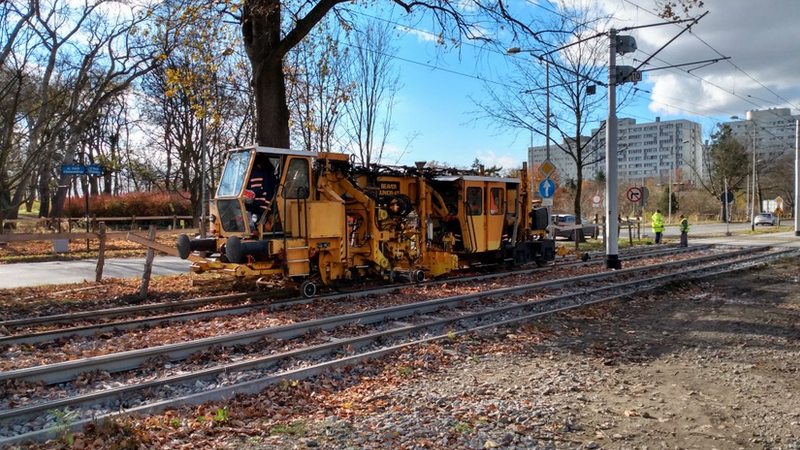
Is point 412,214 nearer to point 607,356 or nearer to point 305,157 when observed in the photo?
point 305,157

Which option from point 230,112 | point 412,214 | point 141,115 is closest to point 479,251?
point 412,214

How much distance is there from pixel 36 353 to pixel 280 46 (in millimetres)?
9405

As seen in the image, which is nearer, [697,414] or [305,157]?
[697,414]

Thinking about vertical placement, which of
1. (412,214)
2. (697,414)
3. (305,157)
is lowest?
(697,414)

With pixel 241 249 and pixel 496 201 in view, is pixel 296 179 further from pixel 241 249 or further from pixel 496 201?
pixel 496 201

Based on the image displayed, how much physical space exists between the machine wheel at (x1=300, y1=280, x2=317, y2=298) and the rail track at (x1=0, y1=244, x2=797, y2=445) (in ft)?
7.46

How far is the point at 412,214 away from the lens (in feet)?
48.2

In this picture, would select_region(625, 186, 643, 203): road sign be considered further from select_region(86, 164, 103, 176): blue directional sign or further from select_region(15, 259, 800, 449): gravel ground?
→ select_region(86, 164, 103, 176): blue directional sign

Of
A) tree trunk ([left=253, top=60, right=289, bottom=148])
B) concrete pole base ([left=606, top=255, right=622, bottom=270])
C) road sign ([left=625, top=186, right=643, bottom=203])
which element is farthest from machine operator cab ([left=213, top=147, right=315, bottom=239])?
road sign ([left=625, top=186, right=643, bottom=203])

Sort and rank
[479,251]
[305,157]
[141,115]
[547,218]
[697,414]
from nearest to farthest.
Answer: [697,414] < [305,157] < [479,251] < [547,218] < [141,115]

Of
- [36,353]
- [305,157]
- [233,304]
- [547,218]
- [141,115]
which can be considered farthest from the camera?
[141,115]

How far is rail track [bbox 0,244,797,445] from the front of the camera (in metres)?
5.54

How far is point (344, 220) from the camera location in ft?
41.3

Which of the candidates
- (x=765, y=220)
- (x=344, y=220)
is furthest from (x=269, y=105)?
(x=765, y=220)
